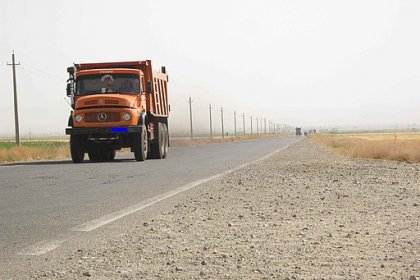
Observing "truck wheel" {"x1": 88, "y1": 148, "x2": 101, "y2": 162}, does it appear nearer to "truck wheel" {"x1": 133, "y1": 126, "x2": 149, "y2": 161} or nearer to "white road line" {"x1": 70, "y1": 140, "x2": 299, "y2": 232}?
"truck wheel" {"x1": 133, "y1": 126, "x2": 149, "y2": 161}

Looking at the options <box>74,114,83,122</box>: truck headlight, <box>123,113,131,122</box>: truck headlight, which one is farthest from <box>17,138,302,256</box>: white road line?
<box>74,114,83,122</box>: truck headlight

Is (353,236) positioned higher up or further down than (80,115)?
further down

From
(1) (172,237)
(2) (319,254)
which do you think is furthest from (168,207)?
(2) (319,254)

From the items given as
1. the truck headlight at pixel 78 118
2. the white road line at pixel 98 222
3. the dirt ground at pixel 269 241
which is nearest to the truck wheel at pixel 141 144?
the truck headlight at pixel 78 118

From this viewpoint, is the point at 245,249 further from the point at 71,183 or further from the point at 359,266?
the point at 71,183

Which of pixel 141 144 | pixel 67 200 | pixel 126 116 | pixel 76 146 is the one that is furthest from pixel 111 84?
pixel 67 200

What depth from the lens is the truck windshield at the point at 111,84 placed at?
22953mm

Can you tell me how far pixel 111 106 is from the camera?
22.5 m

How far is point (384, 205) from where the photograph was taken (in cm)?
940

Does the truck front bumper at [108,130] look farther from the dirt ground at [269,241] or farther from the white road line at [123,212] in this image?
the dirt ground at [269,241]

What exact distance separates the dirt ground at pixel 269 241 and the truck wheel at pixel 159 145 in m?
13.9

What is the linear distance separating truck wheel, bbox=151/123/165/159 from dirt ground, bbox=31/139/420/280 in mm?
13944

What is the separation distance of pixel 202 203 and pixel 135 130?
1257cm

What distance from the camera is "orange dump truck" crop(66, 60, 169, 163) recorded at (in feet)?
73.7
